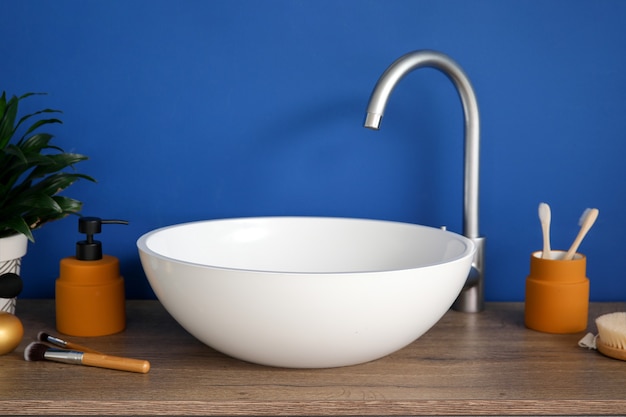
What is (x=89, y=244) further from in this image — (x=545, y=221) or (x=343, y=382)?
(x=545, y=221)

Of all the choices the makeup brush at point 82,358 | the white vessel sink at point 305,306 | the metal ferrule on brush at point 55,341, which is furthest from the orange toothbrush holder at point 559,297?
the metal ferrule on brush at point 55,341

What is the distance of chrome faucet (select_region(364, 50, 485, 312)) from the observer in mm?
1025

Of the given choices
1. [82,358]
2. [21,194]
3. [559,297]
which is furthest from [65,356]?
[559,297]

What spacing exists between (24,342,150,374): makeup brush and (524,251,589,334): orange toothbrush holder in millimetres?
560

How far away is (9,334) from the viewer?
90cm

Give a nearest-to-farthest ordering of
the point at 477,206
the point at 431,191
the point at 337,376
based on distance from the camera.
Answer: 1. the point at 337,376
2. the point at 477,206
3. the point at 431,191

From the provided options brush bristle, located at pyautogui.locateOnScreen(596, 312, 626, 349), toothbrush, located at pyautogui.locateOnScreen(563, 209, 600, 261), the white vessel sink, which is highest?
toothbrush, located at pyautogui.locateOnScreen(563, 209, 600, 261)

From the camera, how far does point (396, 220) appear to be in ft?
4.02

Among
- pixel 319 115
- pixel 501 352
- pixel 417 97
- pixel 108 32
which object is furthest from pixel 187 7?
pixel 501 352

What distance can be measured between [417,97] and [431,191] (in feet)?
0.53

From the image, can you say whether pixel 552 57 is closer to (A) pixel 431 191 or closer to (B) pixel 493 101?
(B) pixel 493 101

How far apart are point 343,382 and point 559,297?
15.0 inches

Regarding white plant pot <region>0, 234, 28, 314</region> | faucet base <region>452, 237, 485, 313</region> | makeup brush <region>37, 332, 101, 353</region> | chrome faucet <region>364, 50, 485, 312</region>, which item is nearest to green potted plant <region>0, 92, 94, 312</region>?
white plant pot <region>0, 234, 28, 314</region>

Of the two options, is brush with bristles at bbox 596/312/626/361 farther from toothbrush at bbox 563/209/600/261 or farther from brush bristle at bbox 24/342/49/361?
brush bristle at bbox 24/342/49/361
